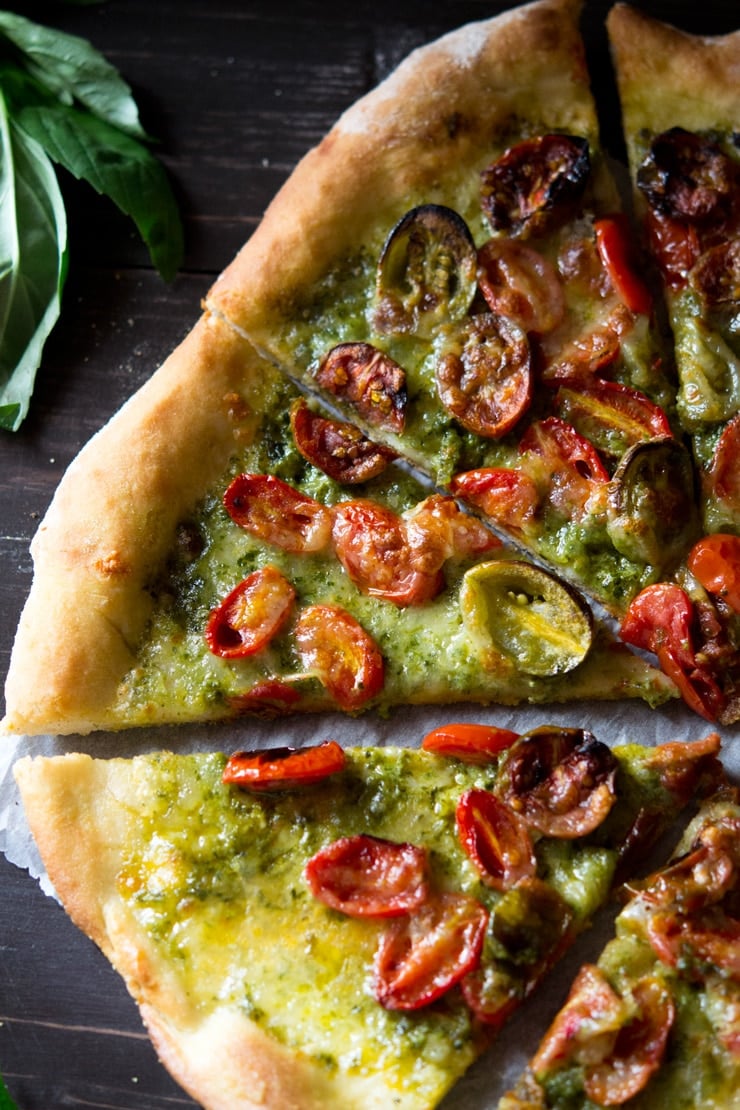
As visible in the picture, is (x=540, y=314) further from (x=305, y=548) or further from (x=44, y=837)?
(x=44, y=837)

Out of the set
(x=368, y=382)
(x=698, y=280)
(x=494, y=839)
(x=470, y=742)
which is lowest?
(x=494, y=839)

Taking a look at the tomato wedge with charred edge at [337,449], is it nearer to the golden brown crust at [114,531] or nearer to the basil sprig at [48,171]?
the golden brown crust at [114,531]

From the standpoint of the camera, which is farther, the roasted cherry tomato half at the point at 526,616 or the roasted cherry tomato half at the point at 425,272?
the roasted cherry tomato half at the point at 425,272

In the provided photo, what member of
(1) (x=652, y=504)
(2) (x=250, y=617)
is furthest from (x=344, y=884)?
(1) (x=652, y=504)

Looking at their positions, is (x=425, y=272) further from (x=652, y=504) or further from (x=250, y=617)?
(x=250, y=617)

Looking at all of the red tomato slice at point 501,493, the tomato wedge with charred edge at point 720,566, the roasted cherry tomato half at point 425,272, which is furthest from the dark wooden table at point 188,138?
the tomato wedge with charred edge at point 720,566

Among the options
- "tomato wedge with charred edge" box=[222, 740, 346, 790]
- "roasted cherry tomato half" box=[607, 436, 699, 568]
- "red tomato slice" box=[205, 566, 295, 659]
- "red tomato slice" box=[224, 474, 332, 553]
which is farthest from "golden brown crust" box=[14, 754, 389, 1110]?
"roasted cherry tomato half" box=[607, 436, 699, 568]

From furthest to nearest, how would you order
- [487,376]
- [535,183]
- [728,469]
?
[535,183], [487,376], [728,469]
